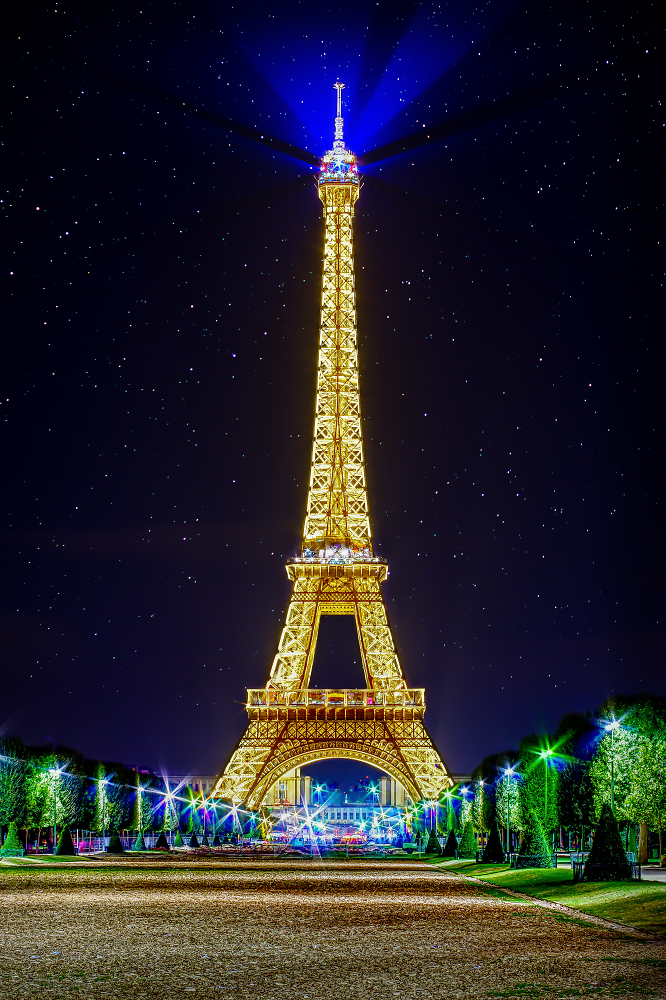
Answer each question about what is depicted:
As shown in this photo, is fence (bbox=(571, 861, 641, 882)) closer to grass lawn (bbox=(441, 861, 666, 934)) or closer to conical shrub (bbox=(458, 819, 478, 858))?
grass lawn (bbox=(441, 861, 666, 934))

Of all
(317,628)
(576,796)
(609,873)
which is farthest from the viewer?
(317,628)

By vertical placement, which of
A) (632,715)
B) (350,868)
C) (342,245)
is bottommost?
(350,868)

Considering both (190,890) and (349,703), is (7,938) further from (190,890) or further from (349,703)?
(349,703)

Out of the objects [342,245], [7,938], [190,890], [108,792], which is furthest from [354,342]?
[7,938]

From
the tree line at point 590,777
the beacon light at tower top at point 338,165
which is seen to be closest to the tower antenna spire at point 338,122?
the beacon light at tower top at point 338,165

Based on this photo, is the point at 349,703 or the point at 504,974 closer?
the point at 504,974

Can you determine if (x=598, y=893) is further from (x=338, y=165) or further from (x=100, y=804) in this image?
(x=338, y=165)

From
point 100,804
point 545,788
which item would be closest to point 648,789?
point 545,788

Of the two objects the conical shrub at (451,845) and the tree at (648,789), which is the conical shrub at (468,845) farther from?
the tree at (648,789)
